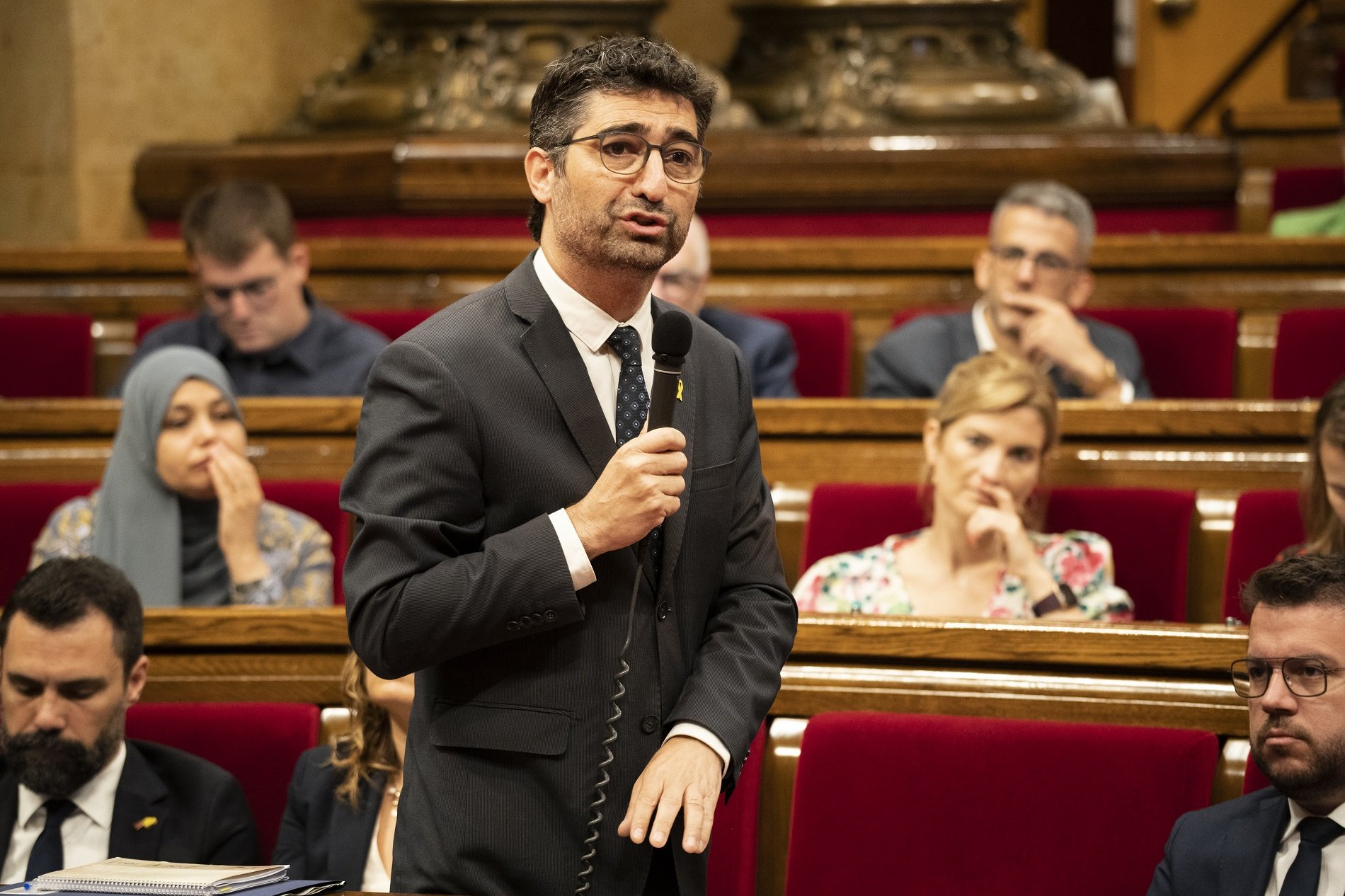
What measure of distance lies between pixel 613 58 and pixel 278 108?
2.06m

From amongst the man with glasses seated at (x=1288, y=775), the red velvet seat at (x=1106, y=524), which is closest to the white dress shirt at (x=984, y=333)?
the red velvet seat at (x=1106, y=524)

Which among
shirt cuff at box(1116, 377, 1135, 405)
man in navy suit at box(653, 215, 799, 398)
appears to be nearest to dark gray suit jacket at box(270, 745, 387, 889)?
man in navy suit at box(653, 215, 799, 398)

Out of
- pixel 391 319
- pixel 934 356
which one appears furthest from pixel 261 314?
pixel 934 356

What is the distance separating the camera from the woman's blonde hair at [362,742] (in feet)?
3.41

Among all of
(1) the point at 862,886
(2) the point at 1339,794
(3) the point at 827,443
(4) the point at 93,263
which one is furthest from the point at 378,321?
(2) the point at 1339,794

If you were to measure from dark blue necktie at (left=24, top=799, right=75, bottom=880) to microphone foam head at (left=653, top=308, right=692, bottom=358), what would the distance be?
2.02 feet

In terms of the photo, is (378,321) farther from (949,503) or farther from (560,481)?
(560,481)

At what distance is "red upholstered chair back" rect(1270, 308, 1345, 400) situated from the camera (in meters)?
1.63

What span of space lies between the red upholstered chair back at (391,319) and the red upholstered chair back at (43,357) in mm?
332

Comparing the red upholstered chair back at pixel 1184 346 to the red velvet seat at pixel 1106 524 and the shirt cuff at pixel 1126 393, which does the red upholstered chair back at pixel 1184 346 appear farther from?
the red velvet seat at pixel 1106 524

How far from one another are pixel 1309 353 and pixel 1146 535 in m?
0.45

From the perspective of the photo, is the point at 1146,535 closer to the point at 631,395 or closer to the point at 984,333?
the point at 984,333

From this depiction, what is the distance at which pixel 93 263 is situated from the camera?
2.06 metres

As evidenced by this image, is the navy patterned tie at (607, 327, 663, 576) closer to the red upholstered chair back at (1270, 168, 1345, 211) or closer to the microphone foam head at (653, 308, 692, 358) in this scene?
the microphone foam head at (653, 308, 692, 358)
